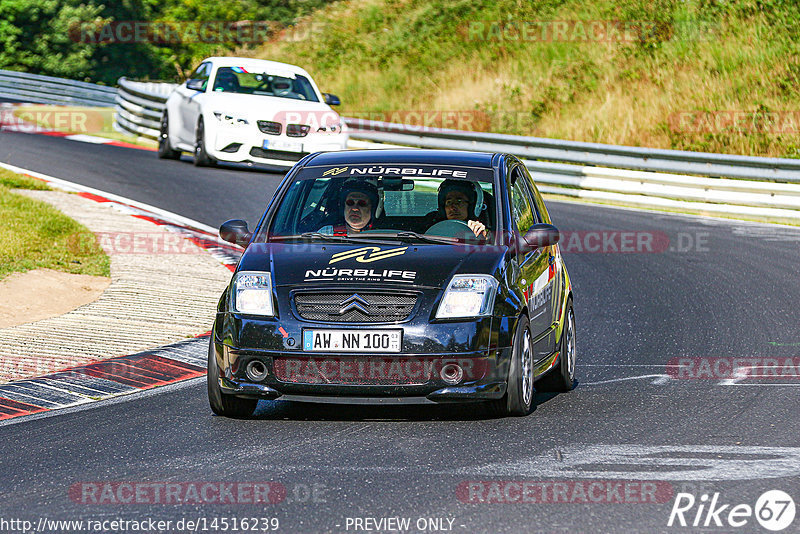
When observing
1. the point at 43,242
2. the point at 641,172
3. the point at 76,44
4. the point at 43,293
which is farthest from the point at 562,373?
the point at 76,44

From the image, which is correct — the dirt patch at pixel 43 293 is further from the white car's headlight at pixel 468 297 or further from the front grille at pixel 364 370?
the white car's headlight at pixel 468 297

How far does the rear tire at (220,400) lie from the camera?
25.0 feet

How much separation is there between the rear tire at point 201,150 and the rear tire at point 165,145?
125cm

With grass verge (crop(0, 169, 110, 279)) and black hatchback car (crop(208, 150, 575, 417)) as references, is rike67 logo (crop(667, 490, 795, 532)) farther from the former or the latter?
grass verge (crop(0, 169, 110, 279))

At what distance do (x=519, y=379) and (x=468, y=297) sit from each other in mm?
579

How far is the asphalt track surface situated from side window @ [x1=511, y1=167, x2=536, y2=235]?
3.86ft

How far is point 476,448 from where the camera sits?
6855 mm

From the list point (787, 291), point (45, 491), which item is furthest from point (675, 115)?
point (45, 491)

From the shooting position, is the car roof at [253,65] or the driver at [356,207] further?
the car roof at [253,65]

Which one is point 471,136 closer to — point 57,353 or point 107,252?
point 107,252

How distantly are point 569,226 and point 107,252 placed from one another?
6.84m

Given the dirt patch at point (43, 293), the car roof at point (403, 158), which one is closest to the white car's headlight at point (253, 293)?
the car roof at point (403, 158)

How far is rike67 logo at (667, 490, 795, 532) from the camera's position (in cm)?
542

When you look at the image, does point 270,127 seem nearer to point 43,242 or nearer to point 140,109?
point 43,242
